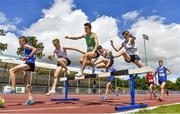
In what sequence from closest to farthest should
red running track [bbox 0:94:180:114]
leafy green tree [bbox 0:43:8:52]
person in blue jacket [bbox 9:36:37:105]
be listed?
red running track [bbox 0:94:180:114] < person in blue jacket [bbox 9:36:37:105] < leafy green tree [bbox 0:43:8:52]

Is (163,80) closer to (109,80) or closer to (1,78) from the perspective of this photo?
(109,80)

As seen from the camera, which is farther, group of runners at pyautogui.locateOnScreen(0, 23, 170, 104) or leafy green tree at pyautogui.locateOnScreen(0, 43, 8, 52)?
leafy green tree at pyautogui.locateOnScreen(0, 43, 8, 52)

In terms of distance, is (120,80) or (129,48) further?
(120,80)

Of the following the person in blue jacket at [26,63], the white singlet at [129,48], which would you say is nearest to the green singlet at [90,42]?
the white singlet at [129,48]

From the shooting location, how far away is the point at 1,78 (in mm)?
46000

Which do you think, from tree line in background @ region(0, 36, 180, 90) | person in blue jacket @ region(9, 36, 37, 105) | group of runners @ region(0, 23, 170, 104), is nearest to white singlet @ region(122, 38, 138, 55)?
group of runners @ region(0, 23, 170, 104)

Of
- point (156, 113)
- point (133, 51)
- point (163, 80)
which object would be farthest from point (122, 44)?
point (163, 80)

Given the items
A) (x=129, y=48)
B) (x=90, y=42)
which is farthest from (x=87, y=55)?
(x=129, y=48)

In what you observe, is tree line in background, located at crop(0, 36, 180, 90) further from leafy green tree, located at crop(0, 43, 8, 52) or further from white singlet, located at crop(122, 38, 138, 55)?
white singlet, located at crop(122, 38, 138, 55)

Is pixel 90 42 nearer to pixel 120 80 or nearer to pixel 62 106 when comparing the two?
pixel 62 106


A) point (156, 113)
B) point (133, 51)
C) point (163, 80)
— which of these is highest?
point (133, 51)

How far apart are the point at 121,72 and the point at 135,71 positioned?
0.54 metres

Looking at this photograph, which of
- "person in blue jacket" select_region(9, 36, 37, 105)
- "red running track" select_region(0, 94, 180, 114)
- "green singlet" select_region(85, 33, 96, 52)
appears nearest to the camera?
"red running track" select_region(0, 94, 180, 114)

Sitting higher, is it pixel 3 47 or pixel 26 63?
pixel 3 47
